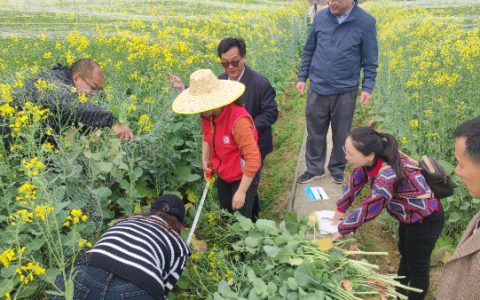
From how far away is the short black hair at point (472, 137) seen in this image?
1343mm

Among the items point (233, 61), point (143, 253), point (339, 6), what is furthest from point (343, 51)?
point (143, 253)

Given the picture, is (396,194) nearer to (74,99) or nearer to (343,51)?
(343,51)

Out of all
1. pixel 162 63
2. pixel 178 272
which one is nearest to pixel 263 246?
pixel 178 272

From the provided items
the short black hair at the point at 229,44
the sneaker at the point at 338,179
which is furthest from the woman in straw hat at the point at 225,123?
the sneaker at the point at 338,179

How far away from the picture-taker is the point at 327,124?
4156 mm

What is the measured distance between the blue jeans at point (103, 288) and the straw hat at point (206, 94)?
3.39 feet

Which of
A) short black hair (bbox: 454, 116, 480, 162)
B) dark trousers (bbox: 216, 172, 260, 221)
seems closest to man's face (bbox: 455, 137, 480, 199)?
short black hair (bbox: 454, 116, 480, 162)

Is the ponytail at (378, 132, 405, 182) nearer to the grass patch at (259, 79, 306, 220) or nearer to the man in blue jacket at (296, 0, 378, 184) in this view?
the man in blue jacket at (296, 0, 378, 184)

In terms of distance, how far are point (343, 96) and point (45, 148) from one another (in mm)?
2751

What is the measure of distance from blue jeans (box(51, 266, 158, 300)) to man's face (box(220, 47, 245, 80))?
1.80m

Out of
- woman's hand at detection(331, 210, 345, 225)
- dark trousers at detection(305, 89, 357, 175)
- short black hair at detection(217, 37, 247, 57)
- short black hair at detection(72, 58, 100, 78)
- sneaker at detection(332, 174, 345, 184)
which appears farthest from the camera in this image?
sneaker at detection(332, 174, 345, 184)

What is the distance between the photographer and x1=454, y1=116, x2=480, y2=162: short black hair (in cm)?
134

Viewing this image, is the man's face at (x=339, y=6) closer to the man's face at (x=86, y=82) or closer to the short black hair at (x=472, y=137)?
the man's face at (x=86, y=82)

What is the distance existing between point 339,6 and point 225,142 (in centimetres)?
185
